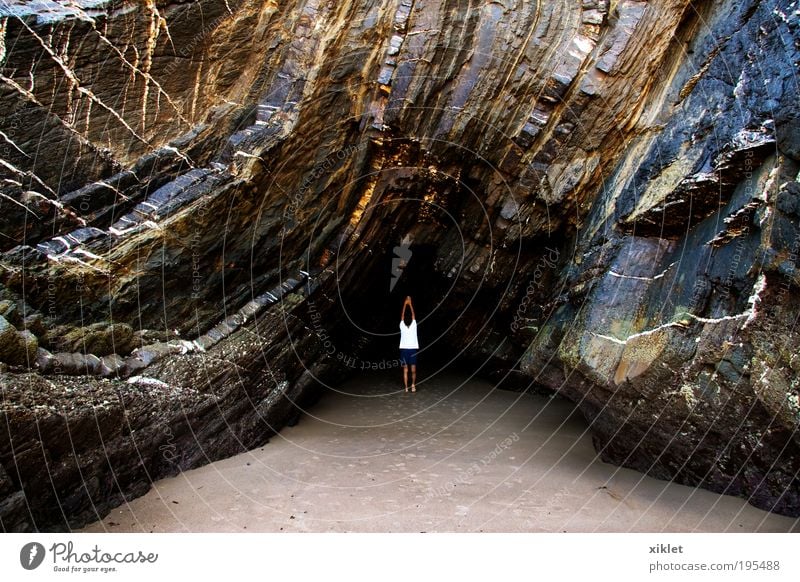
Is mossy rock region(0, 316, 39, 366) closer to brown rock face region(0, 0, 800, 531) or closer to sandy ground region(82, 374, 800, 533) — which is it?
brown rock face region(0, 0, 800, 531)

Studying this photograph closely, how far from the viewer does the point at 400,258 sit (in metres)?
11.1

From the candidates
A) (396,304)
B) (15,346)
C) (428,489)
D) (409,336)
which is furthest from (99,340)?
(396,304)

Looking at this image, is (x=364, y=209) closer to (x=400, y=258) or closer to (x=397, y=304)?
(x=400, y=258)

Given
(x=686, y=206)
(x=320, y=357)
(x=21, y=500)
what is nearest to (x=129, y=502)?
(x=21, y=500)

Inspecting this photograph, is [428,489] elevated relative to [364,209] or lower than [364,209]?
lower

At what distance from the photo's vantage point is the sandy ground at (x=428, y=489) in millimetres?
5793

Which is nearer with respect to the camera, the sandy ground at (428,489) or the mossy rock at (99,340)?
the sandy ground at (428,489)

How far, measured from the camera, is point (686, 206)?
6652mm

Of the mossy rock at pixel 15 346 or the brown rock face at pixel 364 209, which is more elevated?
the brown rock face at pixel 364 209
